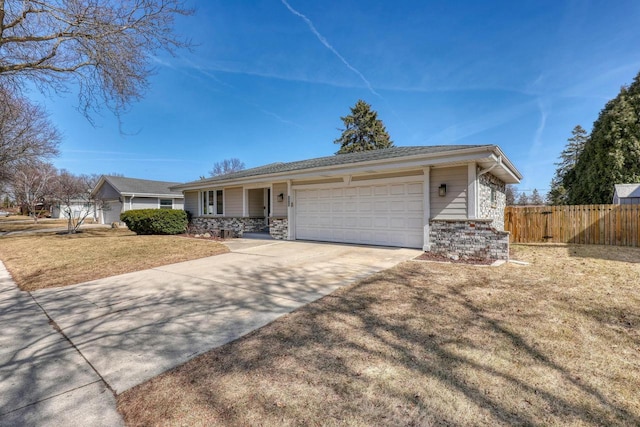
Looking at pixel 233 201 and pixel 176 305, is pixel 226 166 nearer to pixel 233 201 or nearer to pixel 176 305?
pixel 233 201

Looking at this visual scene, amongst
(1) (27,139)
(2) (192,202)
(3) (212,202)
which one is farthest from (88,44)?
(1) (27,139)

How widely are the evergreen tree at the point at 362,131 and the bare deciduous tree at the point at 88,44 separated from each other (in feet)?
74.0

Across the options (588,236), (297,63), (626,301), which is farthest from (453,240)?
(297,63)

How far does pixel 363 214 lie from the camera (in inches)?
375

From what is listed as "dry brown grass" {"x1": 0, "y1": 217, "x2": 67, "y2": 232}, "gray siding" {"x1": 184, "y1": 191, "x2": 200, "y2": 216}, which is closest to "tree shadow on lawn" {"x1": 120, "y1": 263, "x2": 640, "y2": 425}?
"gray siding" {"x1": 184, "y1": 191, "x2": 200, "y2": 216}

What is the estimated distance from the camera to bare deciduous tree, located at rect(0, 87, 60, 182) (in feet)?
47.7

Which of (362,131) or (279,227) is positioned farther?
(362,131)

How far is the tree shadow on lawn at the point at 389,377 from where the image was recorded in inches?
73.8

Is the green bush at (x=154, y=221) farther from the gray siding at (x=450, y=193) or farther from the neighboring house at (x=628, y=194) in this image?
the neighboring house at (x=628, y=194)

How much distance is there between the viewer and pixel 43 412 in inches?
76.2

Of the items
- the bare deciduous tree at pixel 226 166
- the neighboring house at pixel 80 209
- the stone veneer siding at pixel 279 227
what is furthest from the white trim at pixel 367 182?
the bare deciduous tree at pixel 226 166

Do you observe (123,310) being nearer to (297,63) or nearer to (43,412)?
(43,412)

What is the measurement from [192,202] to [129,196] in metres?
9.89

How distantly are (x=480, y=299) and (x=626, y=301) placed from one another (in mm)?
2021
